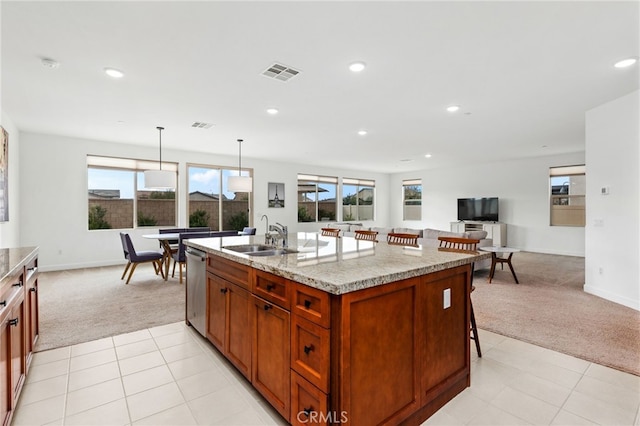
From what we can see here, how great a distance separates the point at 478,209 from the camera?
30.1ft

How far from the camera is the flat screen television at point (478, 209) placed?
8.88 m

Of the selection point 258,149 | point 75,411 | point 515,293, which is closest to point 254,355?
point 75,411

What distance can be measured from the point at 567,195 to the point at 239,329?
9.12 m

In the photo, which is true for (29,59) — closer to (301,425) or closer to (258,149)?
(301,425)

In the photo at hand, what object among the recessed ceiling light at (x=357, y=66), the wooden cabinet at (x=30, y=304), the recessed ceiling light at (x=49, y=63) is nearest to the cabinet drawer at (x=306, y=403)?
the wooden cabinet at (x=30, y=304)

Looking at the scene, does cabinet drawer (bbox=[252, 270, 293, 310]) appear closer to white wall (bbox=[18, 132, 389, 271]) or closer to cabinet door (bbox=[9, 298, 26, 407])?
cabinet door (bbox=[9, 298, 26, 407])

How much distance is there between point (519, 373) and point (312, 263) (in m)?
1.83

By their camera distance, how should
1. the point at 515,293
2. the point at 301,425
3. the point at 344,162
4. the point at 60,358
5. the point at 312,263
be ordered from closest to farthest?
the point at 301,425, the point at 312,263, the point at 60,358, the point at 515,293, the point at 344,162

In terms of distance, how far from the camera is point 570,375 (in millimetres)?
2250

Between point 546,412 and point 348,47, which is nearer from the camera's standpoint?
point 546,412

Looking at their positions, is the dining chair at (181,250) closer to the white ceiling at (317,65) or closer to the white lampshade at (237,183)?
the white lampshade at (237,183)

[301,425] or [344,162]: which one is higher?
[344,162]

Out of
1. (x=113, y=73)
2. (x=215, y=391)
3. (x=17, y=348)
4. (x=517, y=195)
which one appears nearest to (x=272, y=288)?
(x=215, y=391)

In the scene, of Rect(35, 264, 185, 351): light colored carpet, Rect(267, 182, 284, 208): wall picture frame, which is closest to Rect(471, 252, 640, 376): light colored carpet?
Rect(35, 264, 185, 351): light colored carpet
